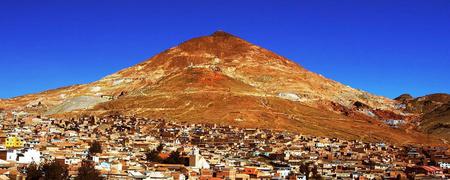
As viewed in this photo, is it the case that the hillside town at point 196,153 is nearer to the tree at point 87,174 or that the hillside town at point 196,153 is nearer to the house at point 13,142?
the house at point 13,142

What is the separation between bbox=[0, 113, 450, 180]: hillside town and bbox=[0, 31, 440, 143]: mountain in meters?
13.6

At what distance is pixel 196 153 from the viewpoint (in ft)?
182

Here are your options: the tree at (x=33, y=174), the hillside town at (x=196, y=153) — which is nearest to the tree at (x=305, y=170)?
the hillside town at (x=196, y=153)

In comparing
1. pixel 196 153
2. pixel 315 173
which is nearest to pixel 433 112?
pixel 315 173

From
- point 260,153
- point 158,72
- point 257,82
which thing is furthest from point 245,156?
point 158,72

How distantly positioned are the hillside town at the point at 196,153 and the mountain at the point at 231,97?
13.6 m

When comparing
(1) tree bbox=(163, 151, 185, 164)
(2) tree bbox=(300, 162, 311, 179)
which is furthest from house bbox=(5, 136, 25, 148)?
(2) tree bbox=(300, 162, 311, 179)

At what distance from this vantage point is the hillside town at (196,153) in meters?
46.2

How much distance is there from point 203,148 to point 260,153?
676 centimetres

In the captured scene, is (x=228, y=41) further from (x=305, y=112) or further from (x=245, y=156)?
(x=245, y=156)

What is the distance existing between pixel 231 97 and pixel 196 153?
71.8 metres

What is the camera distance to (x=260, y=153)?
71.6 meters

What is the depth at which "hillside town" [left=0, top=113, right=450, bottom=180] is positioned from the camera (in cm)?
4619

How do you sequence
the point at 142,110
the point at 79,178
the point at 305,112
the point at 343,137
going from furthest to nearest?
the point at 305,112 → the point at 142,110 → the point at 343,137 → the point at 79,178
